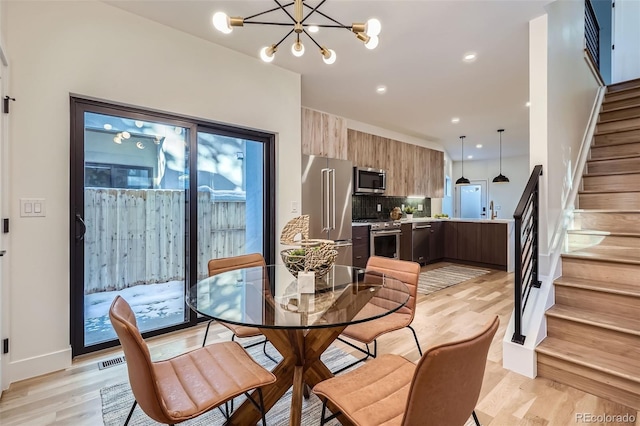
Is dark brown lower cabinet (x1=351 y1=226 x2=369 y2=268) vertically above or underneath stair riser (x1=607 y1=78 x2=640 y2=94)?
underneath

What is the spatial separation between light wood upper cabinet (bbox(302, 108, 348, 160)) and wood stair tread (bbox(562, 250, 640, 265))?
2.99 meters

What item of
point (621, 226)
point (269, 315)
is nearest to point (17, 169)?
point (269, 315)

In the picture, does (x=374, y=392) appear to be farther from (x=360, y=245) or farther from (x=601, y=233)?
(x=360, y=245)

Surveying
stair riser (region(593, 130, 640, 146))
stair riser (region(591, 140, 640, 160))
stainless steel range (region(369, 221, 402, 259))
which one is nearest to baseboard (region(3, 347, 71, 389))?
stainless steel range (region(369, 221, 402, 259))

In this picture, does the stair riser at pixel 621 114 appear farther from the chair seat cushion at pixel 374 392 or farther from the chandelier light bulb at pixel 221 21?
the chandelier light bulb at pixel 221 21

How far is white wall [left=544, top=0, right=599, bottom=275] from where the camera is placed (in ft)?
8.34

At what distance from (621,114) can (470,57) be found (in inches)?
85.5

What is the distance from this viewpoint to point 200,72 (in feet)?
9.26

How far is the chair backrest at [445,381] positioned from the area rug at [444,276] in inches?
132

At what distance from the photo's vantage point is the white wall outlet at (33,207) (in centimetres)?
205

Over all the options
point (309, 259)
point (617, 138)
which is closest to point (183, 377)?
point (309, 259)

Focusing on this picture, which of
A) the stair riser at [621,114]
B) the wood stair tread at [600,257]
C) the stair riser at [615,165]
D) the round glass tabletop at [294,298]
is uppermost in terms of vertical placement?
the stair riser at [621,114]

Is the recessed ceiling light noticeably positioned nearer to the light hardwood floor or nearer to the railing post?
the railing post

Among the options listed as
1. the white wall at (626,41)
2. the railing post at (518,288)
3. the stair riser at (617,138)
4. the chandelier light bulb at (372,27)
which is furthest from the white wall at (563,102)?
the white wall at (626,41)
